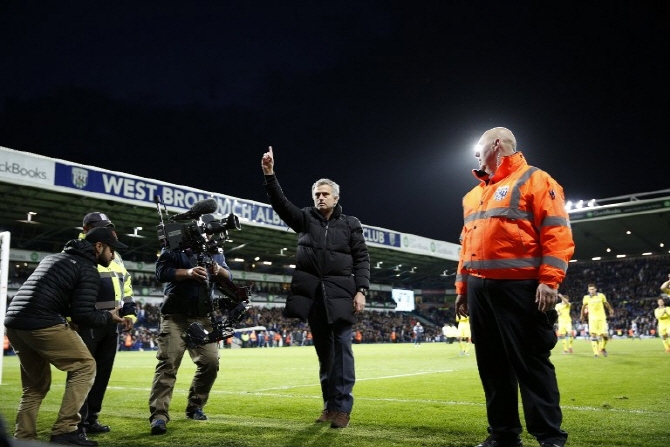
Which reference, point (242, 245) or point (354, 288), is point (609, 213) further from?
point (354, 288)

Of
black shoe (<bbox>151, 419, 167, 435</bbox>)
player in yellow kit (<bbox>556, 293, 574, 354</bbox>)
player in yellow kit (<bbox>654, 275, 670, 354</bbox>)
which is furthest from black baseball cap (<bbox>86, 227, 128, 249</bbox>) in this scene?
player in yellow kit (<bbox>654, 275, 670, 354</bbox>)

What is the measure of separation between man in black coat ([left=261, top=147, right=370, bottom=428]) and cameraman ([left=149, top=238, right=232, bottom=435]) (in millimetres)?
698

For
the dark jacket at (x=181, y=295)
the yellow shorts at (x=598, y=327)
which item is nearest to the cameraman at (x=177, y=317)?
the dark jacket at (x=181, y=295)

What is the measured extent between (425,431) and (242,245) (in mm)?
34493

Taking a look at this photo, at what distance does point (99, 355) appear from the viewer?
5.21 m

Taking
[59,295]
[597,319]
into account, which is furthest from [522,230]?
[597,319]

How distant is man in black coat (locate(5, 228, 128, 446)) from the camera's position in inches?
162

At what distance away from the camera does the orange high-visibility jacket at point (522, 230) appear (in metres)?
3.58

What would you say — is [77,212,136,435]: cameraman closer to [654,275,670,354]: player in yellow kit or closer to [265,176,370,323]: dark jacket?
[265,176,370,323]: dark jacket

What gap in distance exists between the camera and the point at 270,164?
487cm

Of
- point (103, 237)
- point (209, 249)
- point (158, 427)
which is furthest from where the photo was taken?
point (209, 249)

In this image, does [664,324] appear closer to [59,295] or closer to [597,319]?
[597,319]

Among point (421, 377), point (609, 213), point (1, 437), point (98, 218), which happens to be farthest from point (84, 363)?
point (609, 213)

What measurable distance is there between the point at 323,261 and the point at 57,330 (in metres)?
2.15
